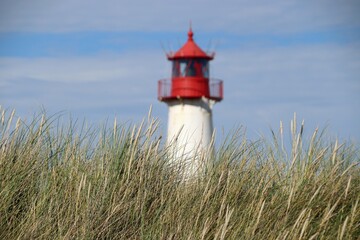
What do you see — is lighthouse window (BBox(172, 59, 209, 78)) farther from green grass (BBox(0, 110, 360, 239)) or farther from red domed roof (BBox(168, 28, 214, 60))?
green grass (BBox(0, 110, 360, 239))

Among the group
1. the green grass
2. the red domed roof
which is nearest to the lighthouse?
the red domed roof

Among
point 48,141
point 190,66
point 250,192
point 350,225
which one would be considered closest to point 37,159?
point 48,141

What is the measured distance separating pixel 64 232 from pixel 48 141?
0.97m

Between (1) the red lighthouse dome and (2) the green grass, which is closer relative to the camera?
(2) the green grass

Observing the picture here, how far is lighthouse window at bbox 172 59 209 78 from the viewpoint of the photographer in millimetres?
17391

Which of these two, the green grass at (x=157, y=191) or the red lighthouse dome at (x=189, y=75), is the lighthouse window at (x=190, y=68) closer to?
the red lighthouse dome at (x=189, y=75)

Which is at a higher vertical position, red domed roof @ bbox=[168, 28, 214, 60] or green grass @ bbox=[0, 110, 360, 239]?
red domed roof @ bbox=[168, 28, 214, 60]

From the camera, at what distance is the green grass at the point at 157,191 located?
3.94 m

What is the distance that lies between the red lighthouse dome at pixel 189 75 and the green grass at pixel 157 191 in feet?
40.1

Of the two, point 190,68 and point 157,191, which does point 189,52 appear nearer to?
point 190,68

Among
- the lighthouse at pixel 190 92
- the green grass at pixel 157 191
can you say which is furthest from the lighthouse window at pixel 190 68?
the green grass at pixel 157 191

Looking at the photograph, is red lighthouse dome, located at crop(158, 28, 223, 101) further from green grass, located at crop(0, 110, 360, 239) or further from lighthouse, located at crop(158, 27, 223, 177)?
green grass, located at crop(0, 110, 360, 239)

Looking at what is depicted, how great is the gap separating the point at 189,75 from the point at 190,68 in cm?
23

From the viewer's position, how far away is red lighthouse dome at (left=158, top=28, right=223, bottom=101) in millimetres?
17188
